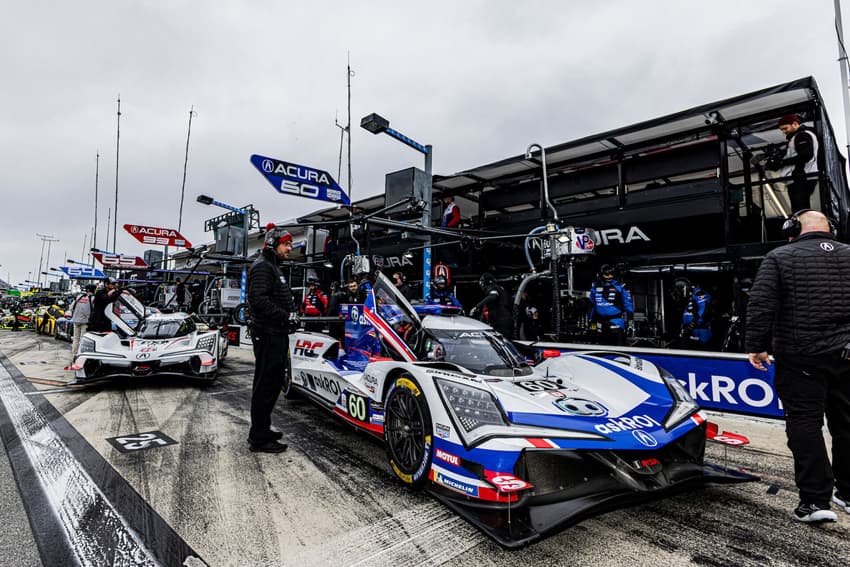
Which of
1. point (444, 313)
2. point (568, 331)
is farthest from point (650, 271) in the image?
point (444, 313)

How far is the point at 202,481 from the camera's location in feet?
9.28

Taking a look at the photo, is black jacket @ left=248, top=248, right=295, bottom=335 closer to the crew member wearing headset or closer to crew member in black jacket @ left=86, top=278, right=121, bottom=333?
crew member in black jacket @ left=86, top=278, right=121, bottom=333

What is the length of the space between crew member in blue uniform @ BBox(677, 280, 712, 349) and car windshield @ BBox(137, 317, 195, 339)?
813 centimetres

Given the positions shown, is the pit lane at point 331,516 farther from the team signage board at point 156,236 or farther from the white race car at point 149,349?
the team signage board at point 156,236

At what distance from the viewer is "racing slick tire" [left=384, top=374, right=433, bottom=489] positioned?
2502mm

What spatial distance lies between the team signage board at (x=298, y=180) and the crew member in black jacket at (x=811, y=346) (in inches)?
236

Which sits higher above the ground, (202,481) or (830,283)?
(830,283)

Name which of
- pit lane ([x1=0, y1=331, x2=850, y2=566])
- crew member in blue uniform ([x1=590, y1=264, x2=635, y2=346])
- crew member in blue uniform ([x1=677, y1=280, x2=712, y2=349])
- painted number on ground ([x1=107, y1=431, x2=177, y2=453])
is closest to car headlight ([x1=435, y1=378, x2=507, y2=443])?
pit lane ([x1=0, y1=331, x2=850, y2=566])

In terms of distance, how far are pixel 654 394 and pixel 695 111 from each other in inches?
202

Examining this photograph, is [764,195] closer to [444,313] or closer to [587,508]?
[444,313]

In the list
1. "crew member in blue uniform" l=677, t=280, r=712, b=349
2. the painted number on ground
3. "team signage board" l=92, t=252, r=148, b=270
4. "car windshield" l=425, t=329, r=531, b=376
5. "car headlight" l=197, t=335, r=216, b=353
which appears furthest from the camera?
"team signage board" l=92, t=252, r=148, b=270

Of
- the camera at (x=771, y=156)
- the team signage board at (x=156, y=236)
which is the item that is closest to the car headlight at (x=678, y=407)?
the camera at (x=771, y=156)

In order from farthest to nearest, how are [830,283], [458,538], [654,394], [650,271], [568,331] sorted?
[650,271] < [568,331] < [654,394] < [830,283] < [458,538]

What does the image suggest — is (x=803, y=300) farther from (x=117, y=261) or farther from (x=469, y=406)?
(x=117, y=261)
